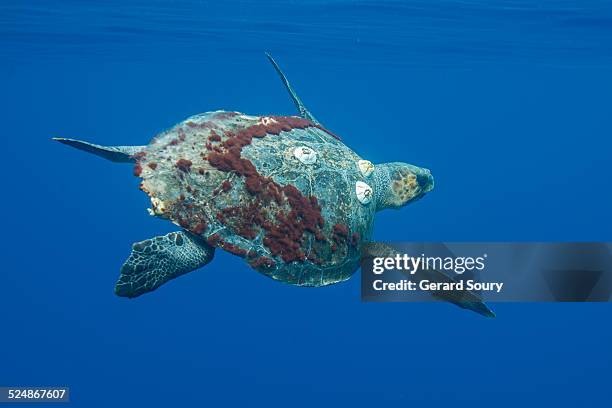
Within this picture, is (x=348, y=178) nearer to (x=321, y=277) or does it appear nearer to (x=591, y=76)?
(x=321, y=277)

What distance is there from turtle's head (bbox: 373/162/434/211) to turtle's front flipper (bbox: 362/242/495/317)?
1.06 m

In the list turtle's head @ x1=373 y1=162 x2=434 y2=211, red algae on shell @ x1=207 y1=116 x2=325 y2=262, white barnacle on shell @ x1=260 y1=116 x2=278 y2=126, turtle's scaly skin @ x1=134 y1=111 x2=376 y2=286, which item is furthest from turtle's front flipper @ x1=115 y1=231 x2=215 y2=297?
turtle's head @ x1=373 y1=162 x2=434 y2=211

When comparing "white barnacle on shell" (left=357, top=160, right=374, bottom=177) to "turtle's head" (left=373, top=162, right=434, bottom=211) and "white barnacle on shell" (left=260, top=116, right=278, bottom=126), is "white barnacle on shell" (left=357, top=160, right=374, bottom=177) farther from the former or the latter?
"white barnacle on shell" (left=260, top=116, right=278, bottom=126)

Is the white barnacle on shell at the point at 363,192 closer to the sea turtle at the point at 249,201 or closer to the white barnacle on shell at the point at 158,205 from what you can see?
the sea turtle at the point at 249,201

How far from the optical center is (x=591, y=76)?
90.5 feet

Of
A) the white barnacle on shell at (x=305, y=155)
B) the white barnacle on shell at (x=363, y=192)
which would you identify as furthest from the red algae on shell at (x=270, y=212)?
the white barnacle on shell at (x=363, y=192)

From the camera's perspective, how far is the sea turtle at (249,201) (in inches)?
217

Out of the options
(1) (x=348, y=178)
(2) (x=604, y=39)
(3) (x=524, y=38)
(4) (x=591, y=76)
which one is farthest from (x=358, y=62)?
(1) (x=348, y=178)

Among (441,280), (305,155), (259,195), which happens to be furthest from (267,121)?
(441,280)

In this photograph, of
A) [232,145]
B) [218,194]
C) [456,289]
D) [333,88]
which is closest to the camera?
[218,194]

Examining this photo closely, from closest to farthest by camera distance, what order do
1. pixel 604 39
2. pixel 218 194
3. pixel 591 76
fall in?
1. pixel 218 194
2. pixel 604 39
3. pixel 591 76

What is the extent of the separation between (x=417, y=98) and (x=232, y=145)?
136 ft

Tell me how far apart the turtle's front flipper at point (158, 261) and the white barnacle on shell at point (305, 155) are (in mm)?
1551

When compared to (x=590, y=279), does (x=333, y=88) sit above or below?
above
